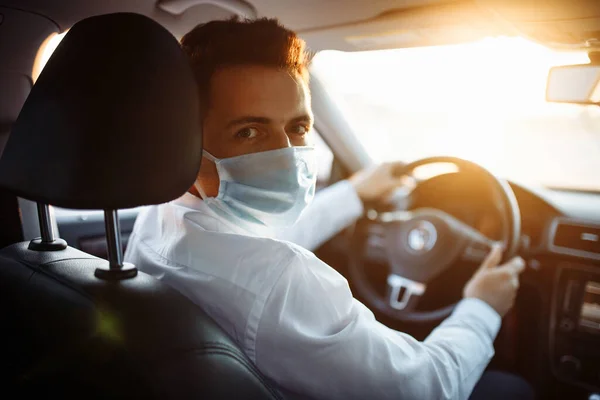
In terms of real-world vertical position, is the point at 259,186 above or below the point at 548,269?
above

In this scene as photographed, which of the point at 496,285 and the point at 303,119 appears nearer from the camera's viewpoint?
the point at 303,119

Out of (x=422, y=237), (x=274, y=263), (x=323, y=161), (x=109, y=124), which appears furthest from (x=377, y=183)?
(x=109, y=124)

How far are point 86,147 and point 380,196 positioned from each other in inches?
80.2

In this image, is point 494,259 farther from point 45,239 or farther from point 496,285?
point 45,239

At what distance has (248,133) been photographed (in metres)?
1.59

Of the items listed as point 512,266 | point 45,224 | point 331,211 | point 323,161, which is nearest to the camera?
point 45,224

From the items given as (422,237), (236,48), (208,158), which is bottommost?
(422,237)

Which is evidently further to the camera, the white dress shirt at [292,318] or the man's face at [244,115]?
the man's face at [244,115]

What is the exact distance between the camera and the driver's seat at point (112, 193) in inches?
37.4

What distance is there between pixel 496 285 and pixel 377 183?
41.1 inches

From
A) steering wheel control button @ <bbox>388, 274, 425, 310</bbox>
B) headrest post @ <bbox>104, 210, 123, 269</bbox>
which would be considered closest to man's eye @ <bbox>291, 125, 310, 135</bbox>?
headrest post @ <bbox>104, 210, 123, 269</bbox>

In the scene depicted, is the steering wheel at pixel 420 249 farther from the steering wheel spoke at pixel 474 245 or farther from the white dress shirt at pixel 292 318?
the white dress shirt at pixel 292 318

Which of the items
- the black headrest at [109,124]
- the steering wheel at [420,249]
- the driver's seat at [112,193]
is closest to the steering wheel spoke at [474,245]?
the steering wheel at [420,249]

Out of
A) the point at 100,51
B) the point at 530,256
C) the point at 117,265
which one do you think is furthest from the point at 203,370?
the point at 530,256
